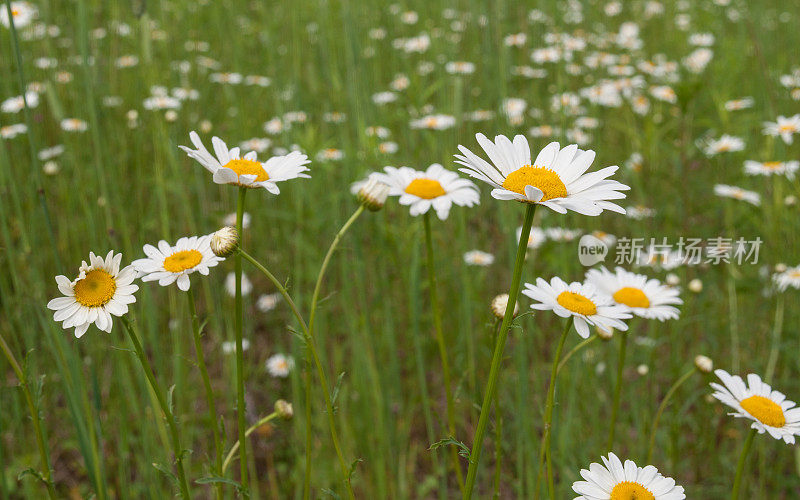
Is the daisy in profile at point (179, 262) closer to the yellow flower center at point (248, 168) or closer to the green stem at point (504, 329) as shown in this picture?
the yellow flower center at point (248, 168)

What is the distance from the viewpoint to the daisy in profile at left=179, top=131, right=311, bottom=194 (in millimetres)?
910

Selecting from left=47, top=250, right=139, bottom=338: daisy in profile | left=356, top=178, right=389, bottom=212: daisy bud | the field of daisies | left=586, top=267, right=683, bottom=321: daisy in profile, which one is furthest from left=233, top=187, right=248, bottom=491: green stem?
left=586, top=267, right=683, bottom=321: daisy in profile

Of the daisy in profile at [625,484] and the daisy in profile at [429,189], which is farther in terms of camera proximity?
the daisy in profile at [429,189]

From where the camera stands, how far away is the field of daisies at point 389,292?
3.22 feet

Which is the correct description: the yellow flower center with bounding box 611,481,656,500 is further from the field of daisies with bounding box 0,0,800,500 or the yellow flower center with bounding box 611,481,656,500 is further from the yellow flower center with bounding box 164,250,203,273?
the yellow flower center with bounding box 164,250,203,273

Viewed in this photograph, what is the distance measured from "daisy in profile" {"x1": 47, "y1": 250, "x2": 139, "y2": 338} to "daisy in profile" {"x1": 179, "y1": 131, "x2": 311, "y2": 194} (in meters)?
0.19

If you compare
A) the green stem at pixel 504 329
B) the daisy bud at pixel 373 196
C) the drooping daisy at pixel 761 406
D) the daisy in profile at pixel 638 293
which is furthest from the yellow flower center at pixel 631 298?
the green stem at pixel 504 329

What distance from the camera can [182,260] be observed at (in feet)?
3.27

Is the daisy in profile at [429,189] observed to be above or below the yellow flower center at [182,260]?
above

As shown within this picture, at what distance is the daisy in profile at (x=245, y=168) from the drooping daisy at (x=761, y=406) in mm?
823

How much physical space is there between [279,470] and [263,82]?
2510 millimetres

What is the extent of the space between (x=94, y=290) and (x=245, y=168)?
0.98 ft

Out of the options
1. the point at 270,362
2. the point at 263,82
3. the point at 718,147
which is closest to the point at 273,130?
the point at 263,82

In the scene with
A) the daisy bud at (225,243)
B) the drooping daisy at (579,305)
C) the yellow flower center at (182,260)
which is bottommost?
the drooping daisy at (579,305)
